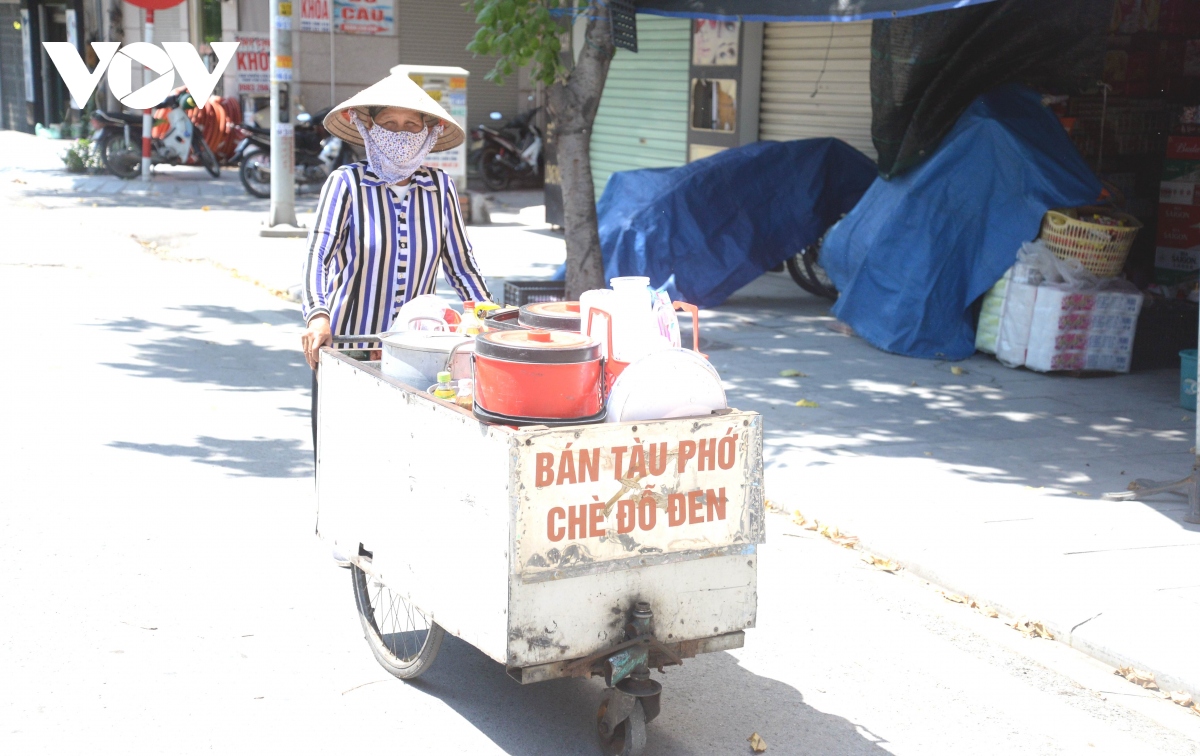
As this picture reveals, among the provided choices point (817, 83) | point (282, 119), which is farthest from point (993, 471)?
point (282, 119)

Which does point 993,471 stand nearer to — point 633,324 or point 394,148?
point 633,324

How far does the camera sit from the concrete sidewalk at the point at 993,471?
16.2ft

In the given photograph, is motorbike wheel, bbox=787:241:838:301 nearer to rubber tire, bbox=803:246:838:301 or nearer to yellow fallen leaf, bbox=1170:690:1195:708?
rubber tire, bbox=803:246:838:301

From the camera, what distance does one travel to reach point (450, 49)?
24.6m

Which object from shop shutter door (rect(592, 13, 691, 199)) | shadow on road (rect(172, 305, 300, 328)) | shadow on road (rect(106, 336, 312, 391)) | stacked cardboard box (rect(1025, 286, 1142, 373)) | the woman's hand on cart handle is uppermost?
shop shutter door (rect(592, 13, 691, 199))

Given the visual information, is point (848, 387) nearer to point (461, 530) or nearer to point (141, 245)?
point (461, 530)

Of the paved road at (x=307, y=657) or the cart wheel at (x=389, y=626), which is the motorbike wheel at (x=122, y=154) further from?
the cart wheel at (x=389, y=626)

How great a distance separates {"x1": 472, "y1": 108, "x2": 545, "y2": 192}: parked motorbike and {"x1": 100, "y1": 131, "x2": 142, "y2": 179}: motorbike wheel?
5.72 metres

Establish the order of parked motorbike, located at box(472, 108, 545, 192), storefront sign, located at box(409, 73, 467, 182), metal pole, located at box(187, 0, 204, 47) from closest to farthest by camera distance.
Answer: storefront sign, located at box(409, 73, 467, 182), parked motorbike, located at box(472, 108, 545, 192), metal pole, located at box(187, 0, 204, 47)

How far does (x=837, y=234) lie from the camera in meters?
10.3

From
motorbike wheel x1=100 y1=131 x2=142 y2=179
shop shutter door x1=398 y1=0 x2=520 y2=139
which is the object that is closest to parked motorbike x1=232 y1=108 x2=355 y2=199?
motorbike wheel x1=100 y1=131 x2=142 y2=179

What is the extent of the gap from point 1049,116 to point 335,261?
6.90 metres

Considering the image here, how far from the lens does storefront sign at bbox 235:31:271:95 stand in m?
23.8

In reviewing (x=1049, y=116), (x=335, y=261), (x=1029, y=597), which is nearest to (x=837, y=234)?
(x=1049, y=116)
